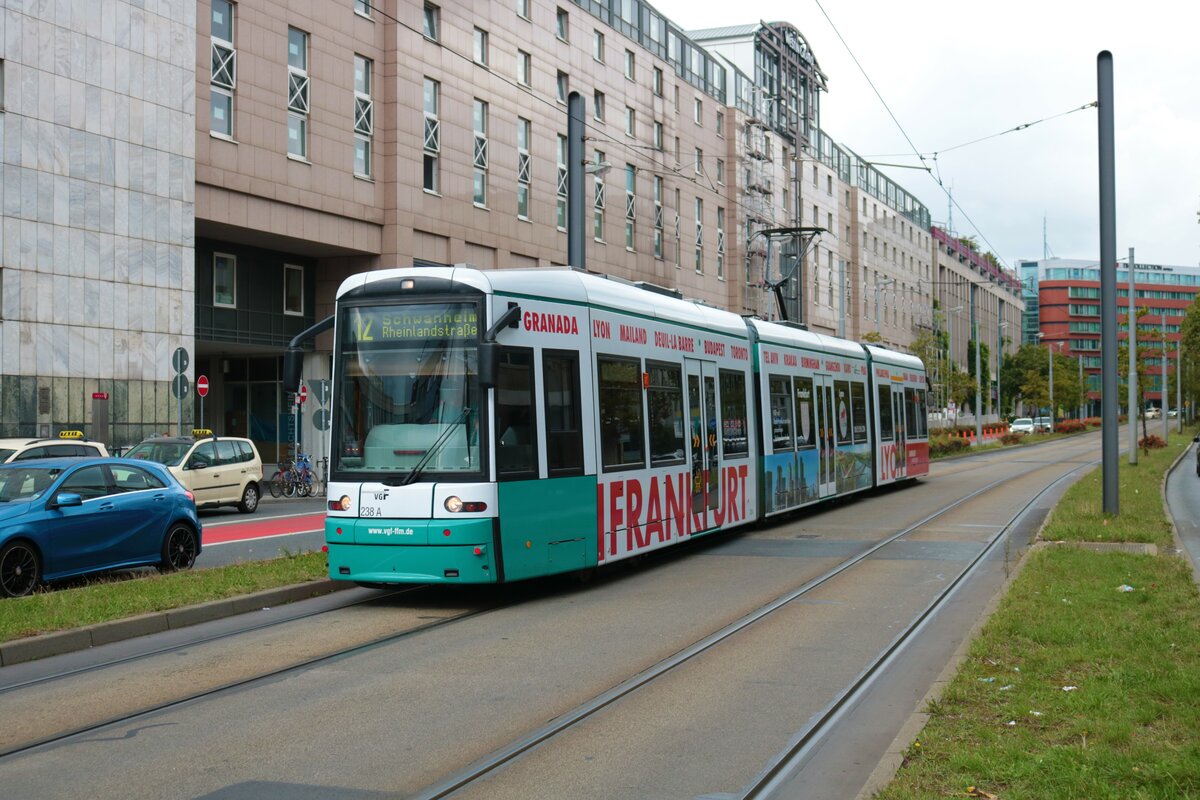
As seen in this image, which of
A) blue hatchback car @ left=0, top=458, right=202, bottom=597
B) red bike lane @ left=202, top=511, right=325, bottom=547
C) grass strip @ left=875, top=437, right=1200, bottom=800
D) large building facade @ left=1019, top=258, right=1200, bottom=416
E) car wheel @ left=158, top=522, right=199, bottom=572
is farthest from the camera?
large building facade @ left=1019, top=258, right=1200, bottom=416

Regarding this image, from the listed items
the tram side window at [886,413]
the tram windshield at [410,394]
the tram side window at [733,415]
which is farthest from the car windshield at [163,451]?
the tram side window at [886,413]

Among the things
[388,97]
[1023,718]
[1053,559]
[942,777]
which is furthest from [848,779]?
[388,97]

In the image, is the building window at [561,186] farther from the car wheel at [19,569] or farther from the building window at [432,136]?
the car wheel at [19,569]

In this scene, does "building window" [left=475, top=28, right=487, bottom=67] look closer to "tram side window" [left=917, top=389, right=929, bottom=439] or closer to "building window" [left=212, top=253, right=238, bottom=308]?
"building window" [left=212, top=253, right=238, bottom=308]

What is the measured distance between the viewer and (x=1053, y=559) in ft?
45.0

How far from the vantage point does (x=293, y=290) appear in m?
39.4

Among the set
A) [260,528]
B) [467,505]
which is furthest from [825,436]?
[467,505]

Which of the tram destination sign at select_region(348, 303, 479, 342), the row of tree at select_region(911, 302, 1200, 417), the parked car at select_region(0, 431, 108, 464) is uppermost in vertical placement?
the row of tree at select_region(911, 302, 1200, 417)

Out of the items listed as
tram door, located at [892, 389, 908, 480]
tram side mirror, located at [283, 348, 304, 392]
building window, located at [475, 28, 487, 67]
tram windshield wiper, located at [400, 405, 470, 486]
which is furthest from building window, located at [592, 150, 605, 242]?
tram windshield wiper, located at [400, 405, 470, 486]

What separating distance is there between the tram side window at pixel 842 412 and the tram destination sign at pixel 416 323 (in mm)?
13181

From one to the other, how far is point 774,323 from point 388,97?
69.4ft

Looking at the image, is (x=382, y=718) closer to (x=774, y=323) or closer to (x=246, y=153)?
(x=774, y=323)

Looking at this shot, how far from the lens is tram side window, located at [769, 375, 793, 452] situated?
774 inches

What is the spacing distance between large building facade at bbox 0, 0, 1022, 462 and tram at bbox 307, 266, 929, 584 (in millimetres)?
12606
